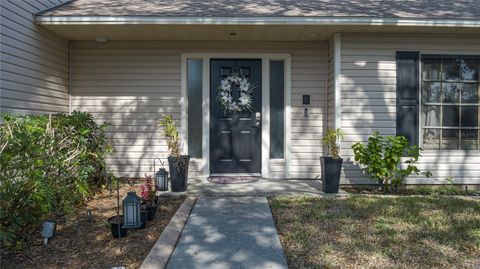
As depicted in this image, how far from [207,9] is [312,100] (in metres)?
2.27

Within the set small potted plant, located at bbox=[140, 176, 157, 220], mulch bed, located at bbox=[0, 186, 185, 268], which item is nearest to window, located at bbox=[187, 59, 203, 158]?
small potted plant, located at bbox=[140, 176, 157, 220]

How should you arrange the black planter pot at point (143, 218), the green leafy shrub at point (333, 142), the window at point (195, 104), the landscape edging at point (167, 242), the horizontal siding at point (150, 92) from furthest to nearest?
the window at point (195, 104) < the horizontal siding at point (150, 92) < the green leafy shrub at point (333, 142) < the black planter pot at point (143, 218) < the landscape edging at point (167, 242)

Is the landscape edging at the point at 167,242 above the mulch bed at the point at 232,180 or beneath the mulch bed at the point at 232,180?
beneath

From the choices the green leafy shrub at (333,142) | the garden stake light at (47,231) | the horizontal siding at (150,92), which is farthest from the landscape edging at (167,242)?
the horizontal siding at (150,92)

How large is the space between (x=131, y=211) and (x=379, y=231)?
90.3 inches

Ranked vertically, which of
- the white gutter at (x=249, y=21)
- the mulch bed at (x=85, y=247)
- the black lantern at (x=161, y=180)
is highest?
the white gutter at (x=249, y=21)

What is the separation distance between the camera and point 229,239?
3395 mm

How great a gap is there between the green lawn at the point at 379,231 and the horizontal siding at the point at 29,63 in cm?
352

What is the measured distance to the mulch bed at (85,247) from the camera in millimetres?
2857

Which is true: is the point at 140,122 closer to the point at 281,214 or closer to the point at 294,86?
the point at 294,86

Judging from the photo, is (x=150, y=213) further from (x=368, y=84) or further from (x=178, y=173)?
(x=368, y=84)

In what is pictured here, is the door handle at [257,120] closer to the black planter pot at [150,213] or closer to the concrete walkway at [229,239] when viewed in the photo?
the concrete walkway at [229,239]

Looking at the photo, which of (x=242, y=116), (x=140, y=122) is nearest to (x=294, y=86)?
(x=242, y=116)

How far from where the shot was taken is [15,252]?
3049 millimetres
